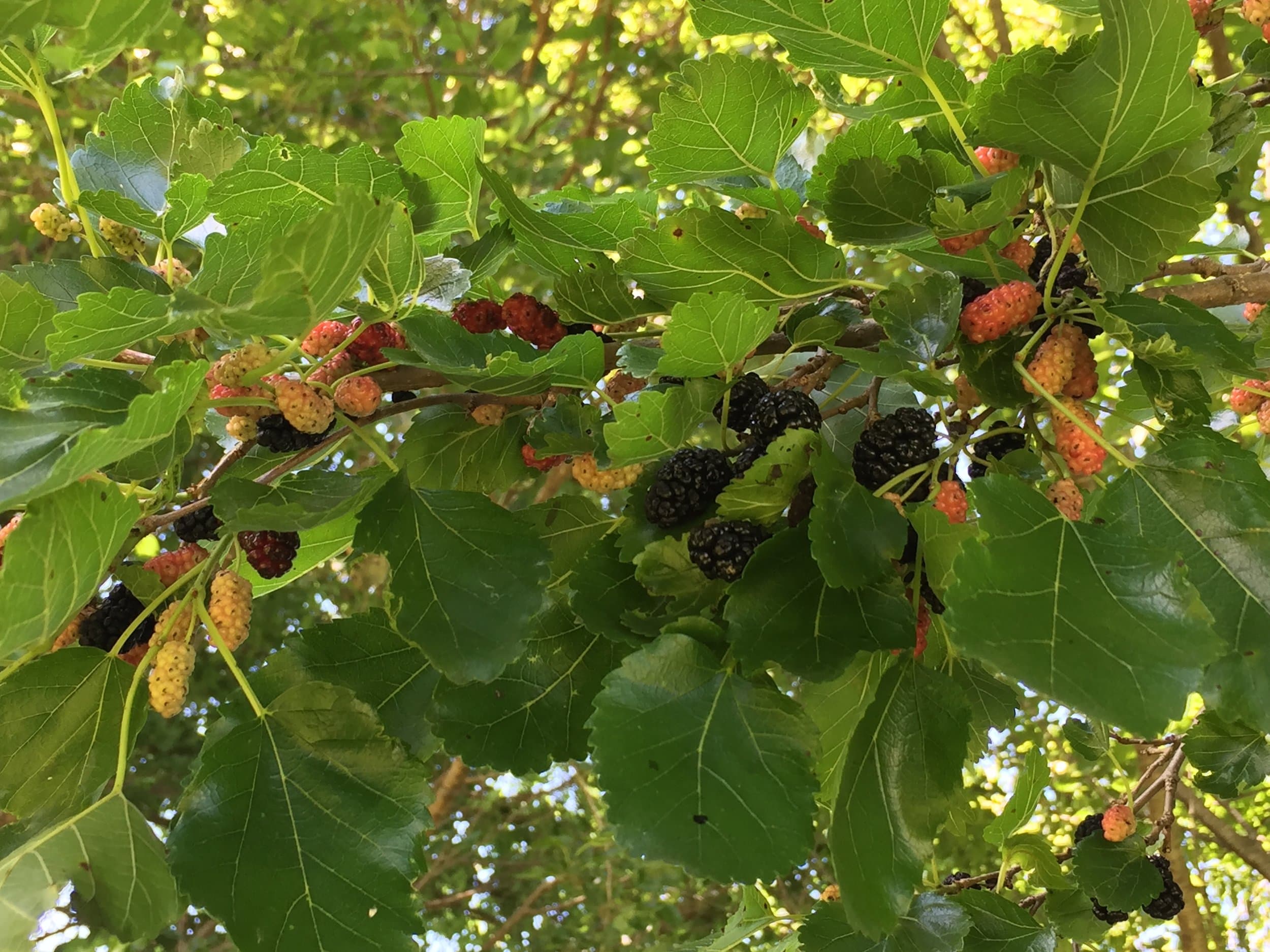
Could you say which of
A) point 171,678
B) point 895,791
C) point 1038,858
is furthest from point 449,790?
point 895,791

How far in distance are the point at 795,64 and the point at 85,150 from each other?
48 centimetres

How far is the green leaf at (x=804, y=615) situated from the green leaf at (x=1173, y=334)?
0.56 ft

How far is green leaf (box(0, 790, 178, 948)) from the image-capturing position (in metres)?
0.47

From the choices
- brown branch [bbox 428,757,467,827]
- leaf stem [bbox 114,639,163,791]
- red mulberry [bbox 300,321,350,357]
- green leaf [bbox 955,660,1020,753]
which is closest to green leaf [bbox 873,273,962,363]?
green leaf [bbox 955,660,1020,753]

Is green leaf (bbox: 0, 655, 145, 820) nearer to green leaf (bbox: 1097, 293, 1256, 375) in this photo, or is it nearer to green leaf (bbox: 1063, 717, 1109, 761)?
green leaf (bbox: 1097, 293, 1256, 375)

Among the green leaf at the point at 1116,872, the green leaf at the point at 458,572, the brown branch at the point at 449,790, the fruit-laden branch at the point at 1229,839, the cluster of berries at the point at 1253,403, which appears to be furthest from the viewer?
the brown branch at the point at 449,790

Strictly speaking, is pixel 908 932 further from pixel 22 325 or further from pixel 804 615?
pixel 22 325

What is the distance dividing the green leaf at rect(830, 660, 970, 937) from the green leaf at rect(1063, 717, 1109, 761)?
50cm

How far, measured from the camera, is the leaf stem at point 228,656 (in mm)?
524

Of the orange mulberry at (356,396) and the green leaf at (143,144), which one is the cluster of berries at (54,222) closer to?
the green leaf at (143,144)

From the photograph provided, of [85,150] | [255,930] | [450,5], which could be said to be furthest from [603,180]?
[255,930]

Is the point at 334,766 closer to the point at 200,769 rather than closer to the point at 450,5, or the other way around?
the point at 200,769

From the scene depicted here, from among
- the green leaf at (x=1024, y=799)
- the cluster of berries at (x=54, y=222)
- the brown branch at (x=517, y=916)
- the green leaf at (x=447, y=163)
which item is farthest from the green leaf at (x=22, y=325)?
the brown branch at (x=517, y=916)

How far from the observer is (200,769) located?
1.71ft
